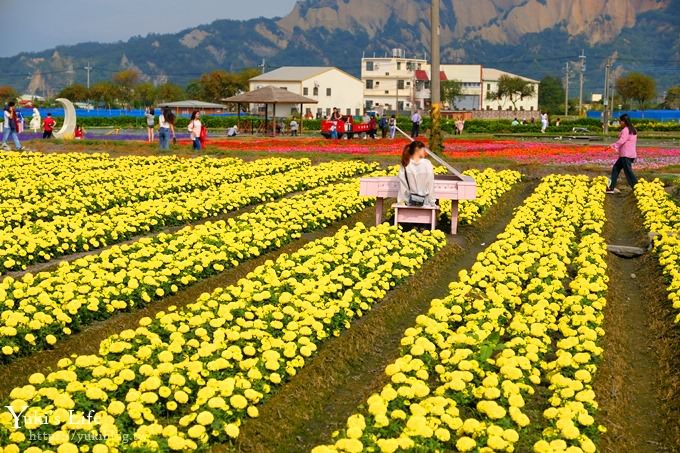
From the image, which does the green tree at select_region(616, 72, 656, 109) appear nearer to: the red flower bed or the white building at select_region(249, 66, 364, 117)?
the white building at select_region(249, 66, 364, 117)

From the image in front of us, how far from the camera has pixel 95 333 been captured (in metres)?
8.53

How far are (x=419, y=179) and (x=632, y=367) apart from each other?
5.93m

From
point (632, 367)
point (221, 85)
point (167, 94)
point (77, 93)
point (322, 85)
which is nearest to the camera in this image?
point (632, 367)

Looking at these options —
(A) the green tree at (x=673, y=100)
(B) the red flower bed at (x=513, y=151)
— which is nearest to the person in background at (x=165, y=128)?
(B) the red flower bed at (x=513, y=151)

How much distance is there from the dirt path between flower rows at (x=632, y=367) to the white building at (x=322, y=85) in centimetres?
9657

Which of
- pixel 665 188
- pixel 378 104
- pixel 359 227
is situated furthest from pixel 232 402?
pixel 378 104

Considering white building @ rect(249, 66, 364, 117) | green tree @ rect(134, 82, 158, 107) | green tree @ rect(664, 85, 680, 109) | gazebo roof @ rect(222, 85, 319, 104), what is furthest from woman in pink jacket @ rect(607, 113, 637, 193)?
green tree @ rect(664, 85, 680, 109)

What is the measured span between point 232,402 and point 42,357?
2.58 metres

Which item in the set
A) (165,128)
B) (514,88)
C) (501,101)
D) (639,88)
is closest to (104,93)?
(514,88)

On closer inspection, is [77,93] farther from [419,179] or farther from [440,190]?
[419,179]

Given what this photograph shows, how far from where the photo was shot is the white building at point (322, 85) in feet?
366

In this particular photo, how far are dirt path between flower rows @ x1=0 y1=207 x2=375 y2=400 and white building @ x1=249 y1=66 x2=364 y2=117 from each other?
96337mm

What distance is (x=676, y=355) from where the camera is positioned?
8.32 metres

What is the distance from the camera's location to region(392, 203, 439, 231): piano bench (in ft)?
45.1
